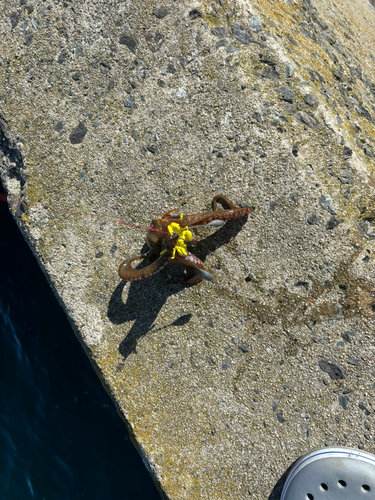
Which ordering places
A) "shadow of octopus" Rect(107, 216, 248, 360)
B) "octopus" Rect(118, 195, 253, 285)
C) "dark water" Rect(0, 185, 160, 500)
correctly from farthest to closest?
"dark water" Rect(0, 185, 160, 500), "shadow of octopus" Rect(107, 216, 248, 360), "octopus" Rect(118, 195, 253, 285)

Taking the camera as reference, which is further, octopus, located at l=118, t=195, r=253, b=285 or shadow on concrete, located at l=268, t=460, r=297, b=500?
shadow on concrete, located at l=268, t=460, r=297, b=500

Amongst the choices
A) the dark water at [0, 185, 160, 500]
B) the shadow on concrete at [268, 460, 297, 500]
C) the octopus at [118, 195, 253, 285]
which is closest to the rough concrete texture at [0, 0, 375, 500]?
the shadow on concrete at [268, 460, 297, 500]

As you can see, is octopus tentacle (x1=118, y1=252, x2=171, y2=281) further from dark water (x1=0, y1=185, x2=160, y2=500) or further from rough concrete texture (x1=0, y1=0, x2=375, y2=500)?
dark water (x1=0, y1=185, x2=160, y2=500)

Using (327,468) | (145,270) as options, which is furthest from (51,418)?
(327,468)

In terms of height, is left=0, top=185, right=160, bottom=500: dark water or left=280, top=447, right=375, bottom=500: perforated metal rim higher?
left=280, top=447, right=375, bottom=500: perforated metal rim

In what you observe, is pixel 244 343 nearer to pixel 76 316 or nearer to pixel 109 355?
pixel 109 355

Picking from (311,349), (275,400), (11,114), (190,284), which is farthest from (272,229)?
(11,114)

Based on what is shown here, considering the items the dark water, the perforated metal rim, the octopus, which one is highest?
the octopus

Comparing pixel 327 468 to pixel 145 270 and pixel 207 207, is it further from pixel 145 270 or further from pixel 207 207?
pixel 207 207
